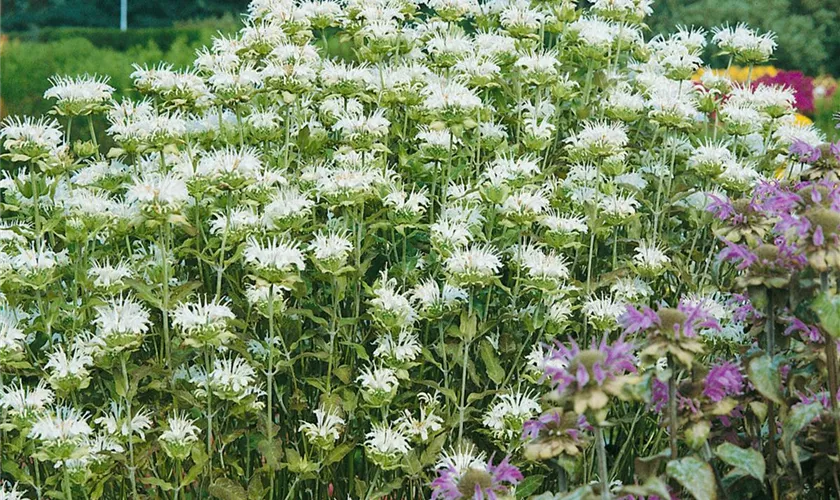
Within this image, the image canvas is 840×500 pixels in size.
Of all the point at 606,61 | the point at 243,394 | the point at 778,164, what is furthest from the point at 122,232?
the point at 778,164

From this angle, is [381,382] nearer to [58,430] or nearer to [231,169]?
[231,169]

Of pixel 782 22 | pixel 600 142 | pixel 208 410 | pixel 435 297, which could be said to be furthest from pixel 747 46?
pixel 782 22

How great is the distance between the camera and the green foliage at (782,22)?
17328 mm

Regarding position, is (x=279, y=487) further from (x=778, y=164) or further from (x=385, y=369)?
(x=778, y=164)

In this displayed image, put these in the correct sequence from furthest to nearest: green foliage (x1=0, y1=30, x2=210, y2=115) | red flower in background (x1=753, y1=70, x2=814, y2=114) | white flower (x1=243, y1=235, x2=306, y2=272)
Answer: green foliage (x1=0, y1=30, x2=210, y2=115)
red flower in background (x1=753, y1=70, x2=814, y2=114)
white flower (x1=243, y1=235, x2=306, y2=272)

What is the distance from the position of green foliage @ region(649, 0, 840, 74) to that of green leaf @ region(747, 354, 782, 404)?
611 inches

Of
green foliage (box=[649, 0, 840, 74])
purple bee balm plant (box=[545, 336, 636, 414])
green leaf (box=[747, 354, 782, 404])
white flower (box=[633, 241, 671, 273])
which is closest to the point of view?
purple bee balm plant (box=[545, 336, 636, 414])

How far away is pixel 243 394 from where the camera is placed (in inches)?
110

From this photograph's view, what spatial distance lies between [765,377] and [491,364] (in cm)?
95

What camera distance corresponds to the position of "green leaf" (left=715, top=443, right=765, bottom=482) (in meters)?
2.08

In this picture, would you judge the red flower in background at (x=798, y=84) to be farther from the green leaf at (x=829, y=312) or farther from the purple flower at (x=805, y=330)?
the green leaf at (x=829, y=312)

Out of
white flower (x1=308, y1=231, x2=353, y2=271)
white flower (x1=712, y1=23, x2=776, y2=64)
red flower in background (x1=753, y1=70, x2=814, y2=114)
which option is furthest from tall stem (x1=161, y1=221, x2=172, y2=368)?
red flower in background (x1=753, y1=70, x2=814, y2=114)

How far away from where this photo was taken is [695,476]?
Result: 1.97 meters

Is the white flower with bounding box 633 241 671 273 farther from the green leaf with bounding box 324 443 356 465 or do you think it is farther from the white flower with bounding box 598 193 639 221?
the green leaf with bounding box 324 443 356 465
